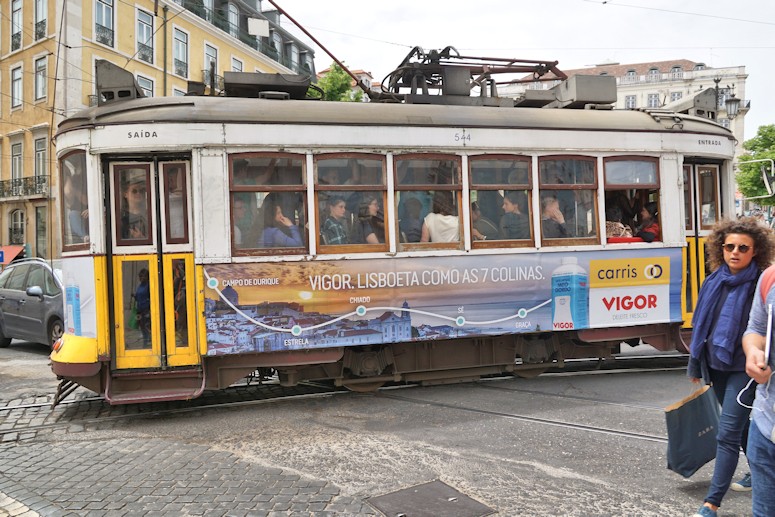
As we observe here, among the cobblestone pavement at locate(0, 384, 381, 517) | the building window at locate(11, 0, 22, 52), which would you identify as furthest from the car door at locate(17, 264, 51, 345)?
the building window at locate(11, 0, 22, 52)

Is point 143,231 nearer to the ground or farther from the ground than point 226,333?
farther from the ground

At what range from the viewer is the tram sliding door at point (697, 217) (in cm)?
770

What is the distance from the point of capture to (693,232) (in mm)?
7785

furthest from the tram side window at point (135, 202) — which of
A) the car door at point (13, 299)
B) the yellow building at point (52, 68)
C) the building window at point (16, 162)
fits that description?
the building window at point (16, 162)

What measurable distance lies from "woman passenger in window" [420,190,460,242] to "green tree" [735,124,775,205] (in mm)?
35068

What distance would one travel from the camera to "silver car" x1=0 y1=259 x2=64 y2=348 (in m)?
10.3

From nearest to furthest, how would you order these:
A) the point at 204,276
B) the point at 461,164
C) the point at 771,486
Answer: the point at 771,486, the point at 204,276, the point at 461,164

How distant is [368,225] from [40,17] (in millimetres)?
27393

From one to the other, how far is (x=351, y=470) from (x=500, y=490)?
3.69 feet

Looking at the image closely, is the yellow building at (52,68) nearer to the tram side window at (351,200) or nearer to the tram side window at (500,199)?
the tram side window at (351,200)

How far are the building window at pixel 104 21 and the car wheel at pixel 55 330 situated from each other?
20.3 metres

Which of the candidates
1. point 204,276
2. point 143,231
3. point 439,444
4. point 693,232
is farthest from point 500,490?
point 693,232

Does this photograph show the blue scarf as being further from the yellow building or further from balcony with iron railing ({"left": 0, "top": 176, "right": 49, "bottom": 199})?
balcony with iron railing ({"left": 0, "top": 176, "right": 49, "bottom": 199})

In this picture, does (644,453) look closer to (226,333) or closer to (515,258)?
(515,258)
